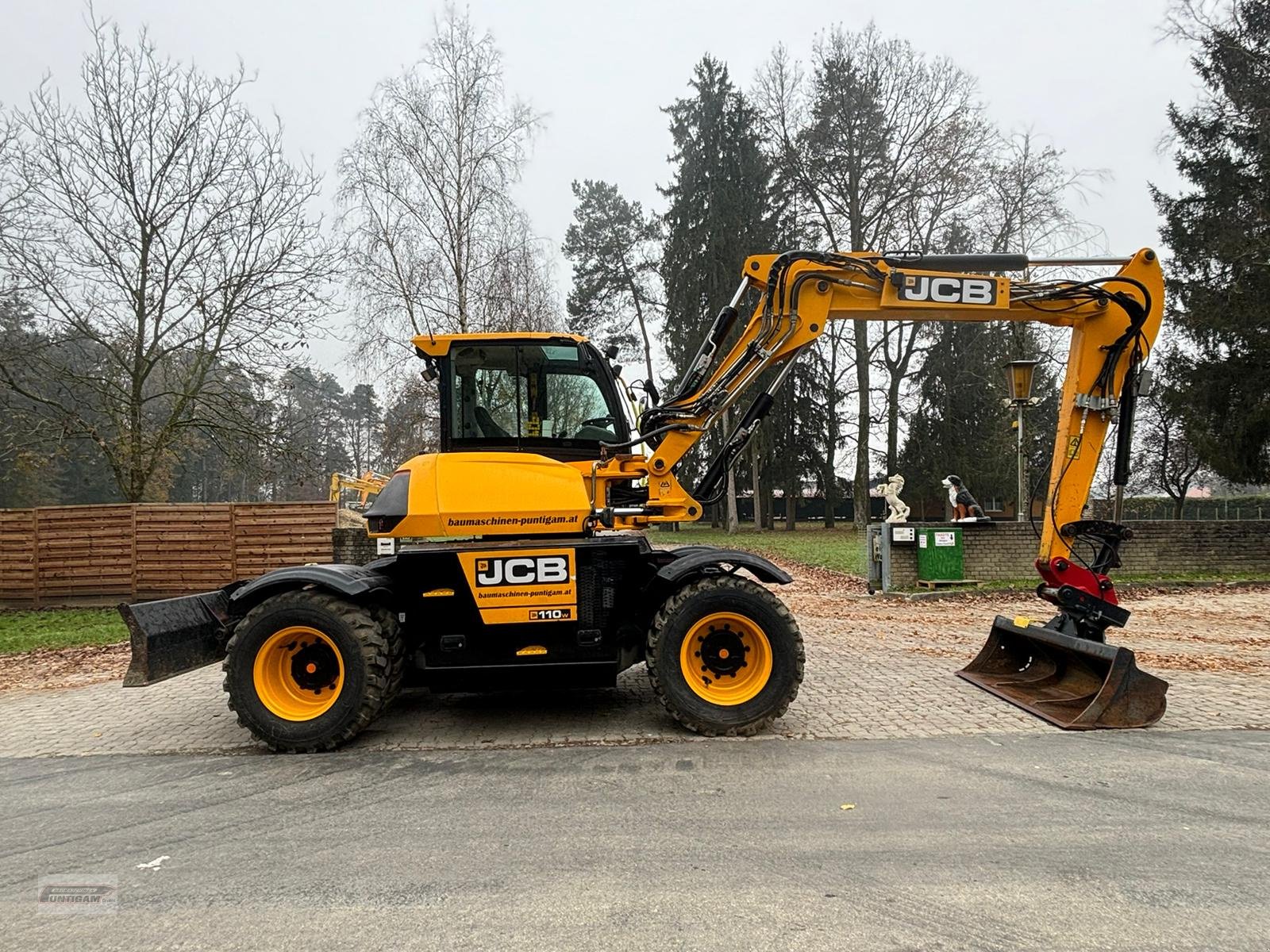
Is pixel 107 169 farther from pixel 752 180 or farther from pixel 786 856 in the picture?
pixel 752 180

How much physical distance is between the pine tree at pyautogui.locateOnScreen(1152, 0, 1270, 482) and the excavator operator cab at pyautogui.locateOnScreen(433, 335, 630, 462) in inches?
781

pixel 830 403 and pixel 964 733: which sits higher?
pixel 830 403

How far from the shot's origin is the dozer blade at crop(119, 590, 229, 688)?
529cm

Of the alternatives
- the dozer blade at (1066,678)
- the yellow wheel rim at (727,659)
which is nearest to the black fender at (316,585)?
the yellow wheel rim at (727,659)

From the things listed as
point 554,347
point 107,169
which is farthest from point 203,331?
point 554,347

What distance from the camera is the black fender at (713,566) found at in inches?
217

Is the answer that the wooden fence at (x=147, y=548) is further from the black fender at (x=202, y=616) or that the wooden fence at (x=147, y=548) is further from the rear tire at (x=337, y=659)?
the rear tire at (x=337, y=659)

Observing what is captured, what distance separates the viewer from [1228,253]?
19.6 meters

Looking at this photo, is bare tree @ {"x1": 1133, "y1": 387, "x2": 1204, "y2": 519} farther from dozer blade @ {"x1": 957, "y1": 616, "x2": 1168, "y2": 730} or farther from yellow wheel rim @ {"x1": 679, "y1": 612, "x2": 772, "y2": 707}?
yellow wheel rim @ {"x1": 679, "y1": 612, "x2": 772, "y2": 707}

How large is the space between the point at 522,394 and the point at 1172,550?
13974 millimetres

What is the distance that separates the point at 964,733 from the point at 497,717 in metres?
3.42

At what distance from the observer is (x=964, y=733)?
17.8 ft

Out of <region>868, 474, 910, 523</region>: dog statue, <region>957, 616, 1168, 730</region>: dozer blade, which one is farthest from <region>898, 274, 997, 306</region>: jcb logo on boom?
<region>868, 474, 910, 523</region>: dog statue

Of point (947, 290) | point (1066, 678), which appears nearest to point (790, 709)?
point (1066, 678)
